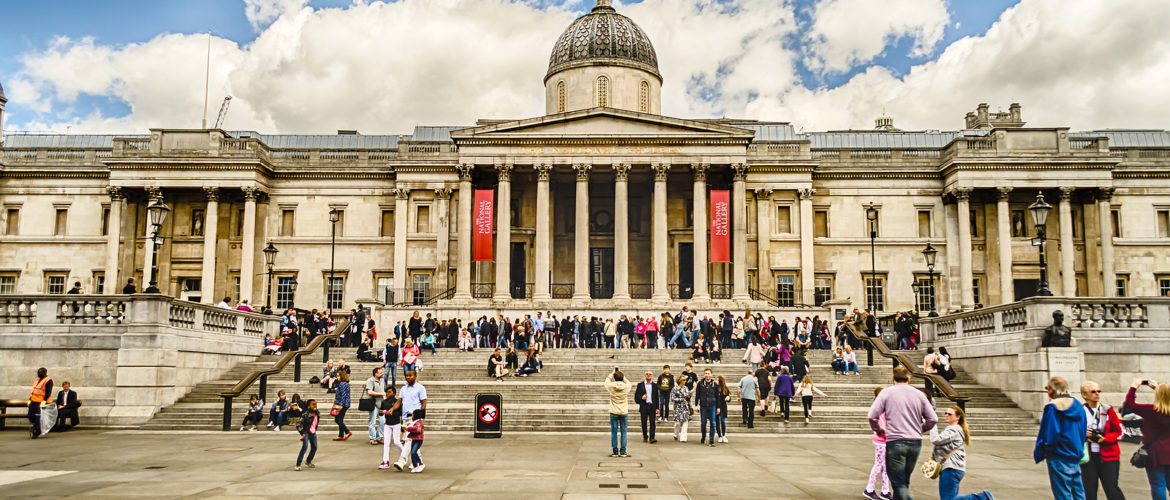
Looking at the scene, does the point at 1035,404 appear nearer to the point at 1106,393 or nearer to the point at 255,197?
the point at 1106,393

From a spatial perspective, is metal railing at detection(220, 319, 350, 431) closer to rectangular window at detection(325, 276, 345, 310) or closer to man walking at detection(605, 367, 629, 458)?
man walking at detection(605, 367, 629, 458)

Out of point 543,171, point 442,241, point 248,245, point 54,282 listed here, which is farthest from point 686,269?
A: point 54,282

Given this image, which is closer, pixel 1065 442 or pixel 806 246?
pixel 1065 442

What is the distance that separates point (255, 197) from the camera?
47.4m

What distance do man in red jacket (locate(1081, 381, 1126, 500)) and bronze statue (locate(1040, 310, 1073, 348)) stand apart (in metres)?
12.7

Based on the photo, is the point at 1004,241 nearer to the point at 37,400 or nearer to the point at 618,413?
the point at 618,413

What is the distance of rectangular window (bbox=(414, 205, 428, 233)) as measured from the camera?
47750 millimetres

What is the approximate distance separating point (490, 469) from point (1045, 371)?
50.2 feet

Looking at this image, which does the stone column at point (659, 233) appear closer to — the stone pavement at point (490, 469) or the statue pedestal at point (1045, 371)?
the statue pedestal at point (1045, 371)

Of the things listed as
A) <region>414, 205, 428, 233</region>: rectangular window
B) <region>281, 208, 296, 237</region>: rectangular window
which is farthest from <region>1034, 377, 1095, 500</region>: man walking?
<region>281, 208, 296, 237</region>: rectangular window

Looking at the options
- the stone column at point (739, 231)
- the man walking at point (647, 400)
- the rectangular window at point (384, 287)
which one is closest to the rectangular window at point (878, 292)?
the stone column at point (739, 231)

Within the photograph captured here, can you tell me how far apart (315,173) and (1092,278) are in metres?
41.1

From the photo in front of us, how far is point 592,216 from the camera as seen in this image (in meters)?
48.1

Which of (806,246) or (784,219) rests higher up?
(784,219)
